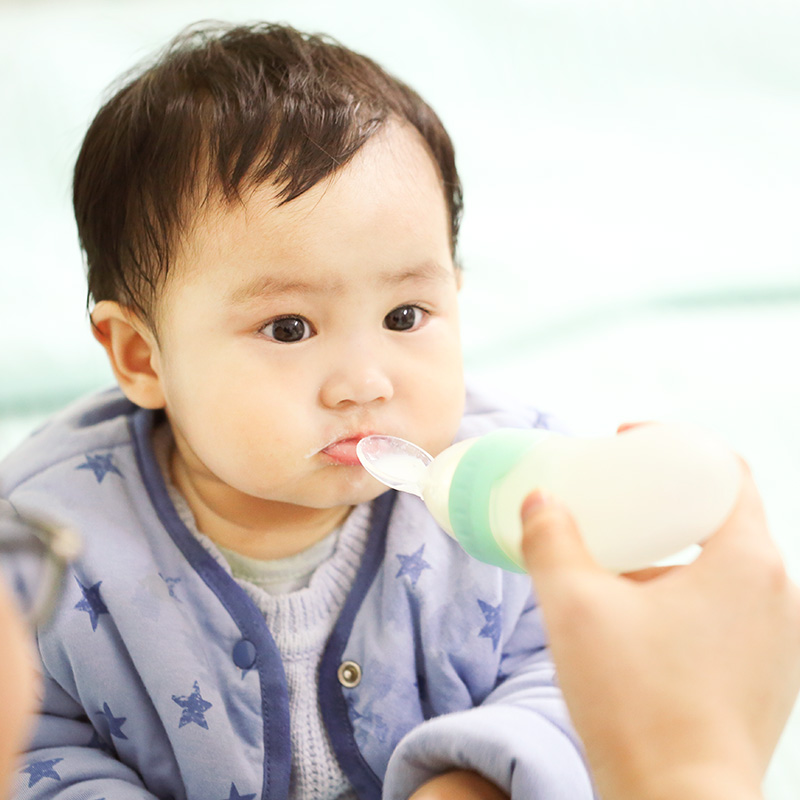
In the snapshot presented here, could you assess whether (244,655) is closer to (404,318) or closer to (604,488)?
(404,318)

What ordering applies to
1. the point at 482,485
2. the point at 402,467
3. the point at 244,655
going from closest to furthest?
the point at 482,485
the point at 402,467
the point at 244,655

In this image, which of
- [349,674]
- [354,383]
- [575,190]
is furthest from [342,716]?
[575,190]

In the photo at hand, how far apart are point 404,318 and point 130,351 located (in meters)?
0.27

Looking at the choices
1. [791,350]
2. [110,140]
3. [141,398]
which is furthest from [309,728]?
[791,350]

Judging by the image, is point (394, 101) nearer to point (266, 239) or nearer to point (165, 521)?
point (266, 239)

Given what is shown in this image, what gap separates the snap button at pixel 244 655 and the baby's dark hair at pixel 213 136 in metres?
0.31

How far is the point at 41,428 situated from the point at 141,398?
0.58 ft

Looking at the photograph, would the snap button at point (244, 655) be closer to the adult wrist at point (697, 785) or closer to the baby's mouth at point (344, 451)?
the baby's mouth at point (344, 451)

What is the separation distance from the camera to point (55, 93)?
1.62 meters

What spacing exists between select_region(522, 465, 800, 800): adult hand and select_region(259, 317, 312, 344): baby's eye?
334mm

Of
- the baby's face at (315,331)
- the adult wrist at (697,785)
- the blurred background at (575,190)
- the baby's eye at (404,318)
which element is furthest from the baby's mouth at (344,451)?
the blurred background at (575,190)

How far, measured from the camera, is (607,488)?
0.54m

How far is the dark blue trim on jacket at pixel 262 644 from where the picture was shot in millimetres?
860

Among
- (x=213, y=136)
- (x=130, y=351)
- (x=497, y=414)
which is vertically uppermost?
(x=213, y=136)
